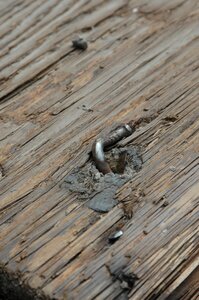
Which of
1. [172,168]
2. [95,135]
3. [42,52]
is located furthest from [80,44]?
[172,168]

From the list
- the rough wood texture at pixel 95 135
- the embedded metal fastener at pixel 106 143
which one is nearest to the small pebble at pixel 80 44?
the rough wood texture at pixel 95 135

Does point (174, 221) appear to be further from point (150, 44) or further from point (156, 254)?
point (150, 44)

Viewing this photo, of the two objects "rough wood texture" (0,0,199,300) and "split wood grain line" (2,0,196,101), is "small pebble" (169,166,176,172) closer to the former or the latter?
"rough wood texture" (0,0,199,300)

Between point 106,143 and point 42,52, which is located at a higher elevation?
point 42,52

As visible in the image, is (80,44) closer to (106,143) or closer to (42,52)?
(42,52)

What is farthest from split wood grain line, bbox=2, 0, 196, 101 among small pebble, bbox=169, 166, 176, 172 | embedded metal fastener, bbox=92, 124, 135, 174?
small pebble, bbox=169, 166, 176, 172

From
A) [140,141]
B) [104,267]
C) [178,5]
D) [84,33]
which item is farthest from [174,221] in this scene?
[178,5]
